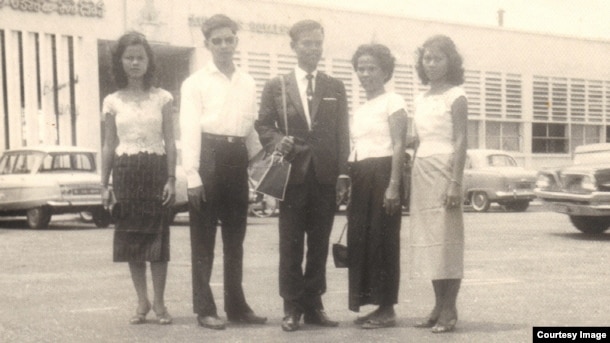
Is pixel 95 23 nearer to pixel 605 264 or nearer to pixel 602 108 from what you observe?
pixel 605 264

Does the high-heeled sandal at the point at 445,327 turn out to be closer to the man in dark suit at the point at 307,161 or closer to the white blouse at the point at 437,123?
the man in dark suit at the point at 307,161

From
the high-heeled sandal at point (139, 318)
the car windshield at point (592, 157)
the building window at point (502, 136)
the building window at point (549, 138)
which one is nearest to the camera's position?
the high-heeled sandal at point (139, 318)

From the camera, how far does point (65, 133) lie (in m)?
27.5

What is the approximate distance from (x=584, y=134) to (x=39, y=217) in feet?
93.7

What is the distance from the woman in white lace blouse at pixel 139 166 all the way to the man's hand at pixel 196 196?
22 cm

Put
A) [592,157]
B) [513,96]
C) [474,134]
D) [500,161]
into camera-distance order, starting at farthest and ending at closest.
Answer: [513,96], [474,134], [500,161], [592,157]

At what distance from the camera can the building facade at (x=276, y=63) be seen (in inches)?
1062

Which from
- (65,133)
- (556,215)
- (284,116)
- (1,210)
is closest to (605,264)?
(284,116)

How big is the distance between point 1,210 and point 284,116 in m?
12.8

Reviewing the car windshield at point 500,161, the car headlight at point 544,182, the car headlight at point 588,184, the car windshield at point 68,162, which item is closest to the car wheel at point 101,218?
the car windshield at point 68,162

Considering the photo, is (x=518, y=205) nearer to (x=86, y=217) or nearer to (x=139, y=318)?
(x=86, y=217)

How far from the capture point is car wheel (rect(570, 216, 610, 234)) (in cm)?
1484

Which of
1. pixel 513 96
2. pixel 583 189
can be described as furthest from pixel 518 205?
pixel 513 96

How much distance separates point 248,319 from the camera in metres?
6.74
